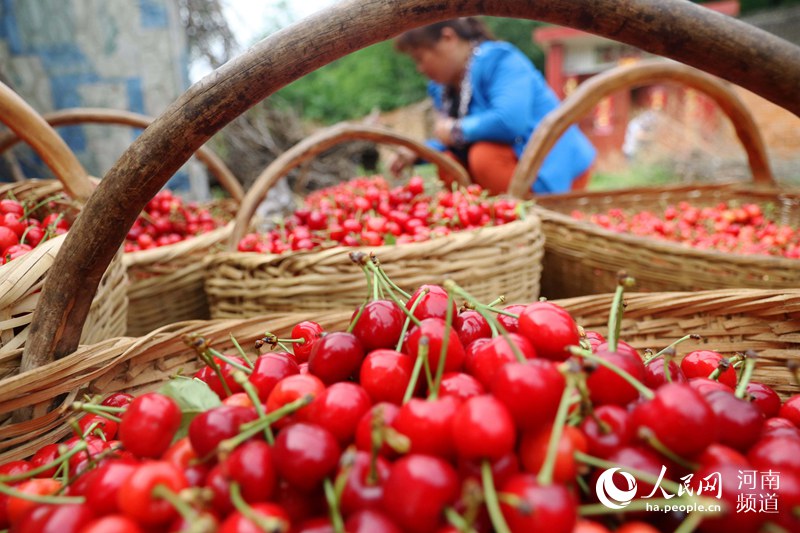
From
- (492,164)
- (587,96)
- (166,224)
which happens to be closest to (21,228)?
(166,224)

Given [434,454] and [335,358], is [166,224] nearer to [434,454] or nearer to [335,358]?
[335,358]

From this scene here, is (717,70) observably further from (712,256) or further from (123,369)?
(123,369)

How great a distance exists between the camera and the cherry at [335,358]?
0.76 metres

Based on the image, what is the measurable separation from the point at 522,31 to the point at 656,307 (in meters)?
17.6

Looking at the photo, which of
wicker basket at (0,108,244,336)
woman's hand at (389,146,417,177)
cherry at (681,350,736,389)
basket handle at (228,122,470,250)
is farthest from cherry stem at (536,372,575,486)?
woman's hand at (389,146,417,177)

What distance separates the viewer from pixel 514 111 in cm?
316

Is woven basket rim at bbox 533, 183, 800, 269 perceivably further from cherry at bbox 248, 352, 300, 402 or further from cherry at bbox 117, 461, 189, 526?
cherry at bbox 117, 461, 189, 526

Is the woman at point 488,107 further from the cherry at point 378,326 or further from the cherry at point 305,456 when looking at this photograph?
the cherry at point 305,456

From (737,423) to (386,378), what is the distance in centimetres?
41

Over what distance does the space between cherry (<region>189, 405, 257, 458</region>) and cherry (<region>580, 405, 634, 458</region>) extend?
1.29ft

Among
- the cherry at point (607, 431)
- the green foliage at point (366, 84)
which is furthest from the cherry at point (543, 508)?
the green foliage at point (366, 84)

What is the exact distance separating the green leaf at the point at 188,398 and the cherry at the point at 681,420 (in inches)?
20.7

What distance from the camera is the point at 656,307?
1.18 m

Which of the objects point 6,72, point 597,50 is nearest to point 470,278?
point 6,72
